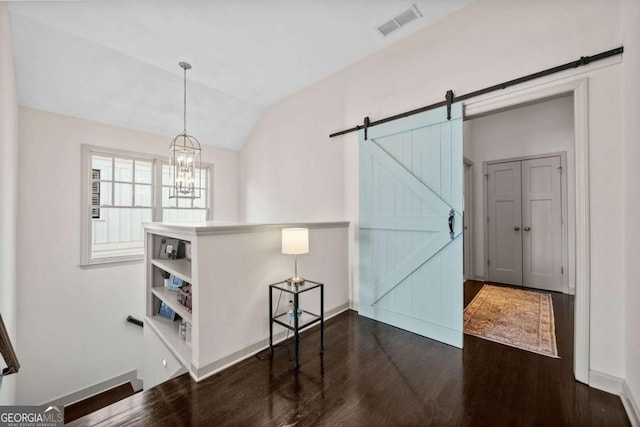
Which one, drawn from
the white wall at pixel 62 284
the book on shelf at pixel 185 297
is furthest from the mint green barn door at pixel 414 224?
the white wall at pixel 62 284

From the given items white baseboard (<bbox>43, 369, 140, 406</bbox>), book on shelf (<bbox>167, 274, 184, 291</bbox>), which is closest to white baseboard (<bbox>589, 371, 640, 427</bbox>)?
book on shelf (<bbox>167, 274, 184, 291</bbox>)

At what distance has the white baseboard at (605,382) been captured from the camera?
171cm

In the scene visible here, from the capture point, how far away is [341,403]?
168 cm

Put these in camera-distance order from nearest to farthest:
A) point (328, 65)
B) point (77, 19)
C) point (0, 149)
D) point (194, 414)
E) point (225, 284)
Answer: point (194, 414) < point (0, 149) < point (225, 284) < point (77, 19) < point (328, 65)

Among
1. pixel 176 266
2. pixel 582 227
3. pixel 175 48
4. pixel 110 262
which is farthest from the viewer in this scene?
pixel 110 262

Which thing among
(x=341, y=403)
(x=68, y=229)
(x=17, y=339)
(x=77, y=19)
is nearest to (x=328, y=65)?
(x=77, y=19)

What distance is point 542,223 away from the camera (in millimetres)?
4062

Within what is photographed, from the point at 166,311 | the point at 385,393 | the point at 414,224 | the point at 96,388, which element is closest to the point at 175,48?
the point at 166,311

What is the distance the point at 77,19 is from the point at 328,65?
2.65 meters

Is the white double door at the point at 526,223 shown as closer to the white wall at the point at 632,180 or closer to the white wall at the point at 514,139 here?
the white wall at the point at 514,139

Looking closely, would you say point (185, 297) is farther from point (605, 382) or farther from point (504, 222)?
point (504, 222)

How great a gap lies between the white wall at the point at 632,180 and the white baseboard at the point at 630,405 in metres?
0.02

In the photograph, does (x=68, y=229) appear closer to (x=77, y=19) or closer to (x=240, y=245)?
(x=77, y=19)

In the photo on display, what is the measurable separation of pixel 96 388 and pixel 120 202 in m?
2.74
